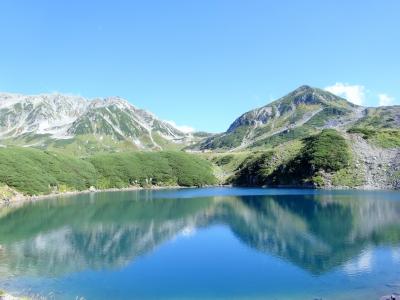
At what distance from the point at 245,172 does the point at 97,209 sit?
103 meters

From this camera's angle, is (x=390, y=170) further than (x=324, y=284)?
Yes

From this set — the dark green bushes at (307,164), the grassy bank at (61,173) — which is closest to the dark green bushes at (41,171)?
the grassy bank at (61,173)

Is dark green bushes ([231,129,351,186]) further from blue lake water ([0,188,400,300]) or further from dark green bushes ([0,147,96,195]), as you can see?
dark green bushes ([0,147,96,195])

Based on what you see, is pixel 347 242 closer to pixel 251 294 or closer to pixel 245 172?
pixel 251 294

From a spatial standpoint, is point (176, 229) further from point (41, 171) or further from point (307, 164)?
point (307, 164)

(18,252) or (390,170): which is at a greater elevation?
(390,170)

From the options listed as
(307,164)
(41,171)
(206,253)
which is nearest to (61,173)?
(41,171)

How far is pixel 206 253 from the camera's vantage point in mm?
55375

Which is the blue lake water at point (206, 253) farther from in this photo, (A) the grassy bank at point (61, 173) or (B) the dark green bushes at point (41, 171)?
(A) the grassy bank at point (61, 173)

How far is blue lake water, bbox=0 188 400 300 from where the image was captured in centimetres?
3800

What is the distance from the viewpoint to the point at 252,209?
330ft

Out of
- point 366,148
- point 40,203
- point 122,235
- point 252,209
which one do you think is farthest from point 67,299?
point 366,148

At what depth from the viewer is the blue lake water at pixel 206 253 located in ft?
125

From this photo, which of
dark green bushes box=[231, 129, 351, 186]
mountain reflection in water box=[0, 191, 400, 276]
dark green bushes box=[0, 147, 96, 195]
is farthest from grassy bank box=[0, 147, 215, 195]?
dark green bushes box=[231, 129, 351, 186]
